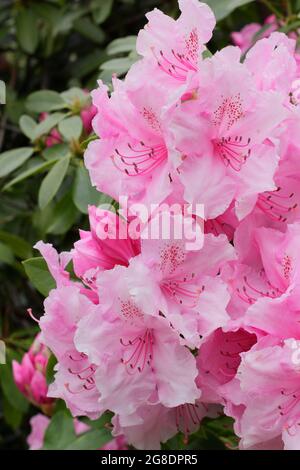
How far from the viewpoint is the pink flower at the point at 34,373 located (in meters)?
1.37

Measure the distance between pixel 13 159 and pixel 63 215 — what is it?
13 cm

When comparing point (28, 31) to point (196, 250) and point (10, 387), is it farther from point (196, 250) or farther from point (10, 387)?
point (196, 250)

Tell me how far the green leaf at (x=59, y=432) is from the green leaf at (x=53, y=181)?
0.34 meters

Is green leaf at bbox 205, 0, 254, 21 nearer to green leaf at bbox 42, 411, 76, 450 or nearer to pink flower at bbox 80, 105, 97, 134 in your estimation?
pink flower at bbox 80, 105, 97, 134

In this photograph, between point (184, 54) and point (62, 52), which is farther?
point (62, 52)

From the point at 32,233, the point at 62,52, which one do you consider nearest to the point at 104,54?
the point at 62,52

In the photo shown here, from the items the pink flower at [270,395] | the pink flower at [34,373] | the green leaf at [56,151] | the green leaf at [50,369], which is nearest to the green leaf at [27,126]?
the green leaf at [56,151]

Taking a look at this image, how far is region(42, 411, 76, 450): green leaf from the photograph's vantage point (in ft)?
4.45

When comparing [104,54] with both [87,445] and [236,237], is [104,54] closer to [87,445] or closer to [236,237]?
[87,445]

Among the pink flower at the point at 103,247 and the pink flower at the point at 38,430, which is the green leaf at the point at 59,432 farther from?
the pink flower at the point at 103,247

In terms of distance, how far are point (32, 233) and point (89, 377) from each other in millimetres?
812

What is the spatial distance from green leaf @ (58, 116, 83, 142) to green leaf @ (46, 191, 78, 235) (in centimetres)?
13

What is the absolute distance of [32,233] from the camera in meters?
1.72

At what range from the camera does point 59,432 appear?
1.37m
